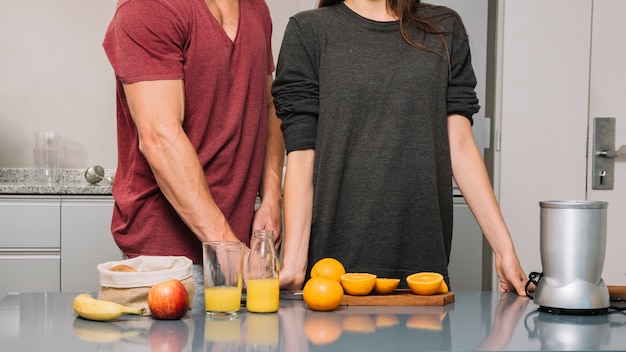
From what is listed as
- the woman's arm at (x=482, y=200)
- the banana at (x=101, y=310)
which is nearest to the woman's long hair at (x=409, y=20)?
the woman's arm at (x=482, y=200)

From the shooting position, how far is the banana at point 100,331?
1.04 metres

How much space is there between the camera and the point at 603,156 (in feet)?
9.66

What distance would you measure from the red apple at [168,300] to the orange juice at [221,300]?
3 cm

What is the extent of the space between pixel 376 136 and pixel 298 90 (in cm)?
18

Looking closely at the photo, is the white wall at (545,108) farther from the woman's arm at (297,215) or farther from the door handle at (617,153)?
the woman's arm at (297,215)

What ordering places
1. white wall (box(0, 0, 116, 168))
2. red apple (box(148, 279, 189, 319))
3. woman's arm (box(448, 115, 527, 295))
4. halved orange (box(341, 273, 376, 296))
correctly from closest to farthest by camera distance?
red apple (box(148, 279, 189, 319)) → halved orange (box(341, 273, 376, 296)) → woman's arm (box(448, 115, 527, 295)) → white wall (box(0, 0, 116, 168))

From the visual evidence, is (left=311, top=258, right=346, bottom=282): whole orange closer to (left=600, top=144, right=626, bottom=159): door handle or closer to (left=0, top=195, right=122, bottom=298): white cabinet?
(left=0, top=195, right=122, bottom=298): white cabinet

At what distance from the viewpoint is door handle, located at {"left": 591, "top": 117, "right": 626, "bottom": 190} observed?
116 inches

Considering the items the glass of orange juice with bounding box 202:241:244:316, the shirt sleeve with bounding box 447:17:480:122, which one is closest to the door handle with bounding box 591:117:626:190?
the shirt sleeve with bounding box 447:17:480:122

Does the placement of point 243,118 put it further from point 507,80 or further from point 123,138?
point 507,80

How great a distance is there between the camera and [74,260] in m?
2.90

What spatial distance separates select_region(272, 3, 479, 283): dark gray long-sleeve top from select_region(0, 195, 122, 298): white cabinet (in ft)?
4.88

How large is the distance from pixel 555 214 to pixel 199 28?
32.0 inches

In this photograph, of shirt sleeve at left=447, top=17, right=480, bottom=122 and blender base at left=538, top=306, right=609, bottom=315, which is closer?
blender base at left=538, top=306, right=609, bottom=315
